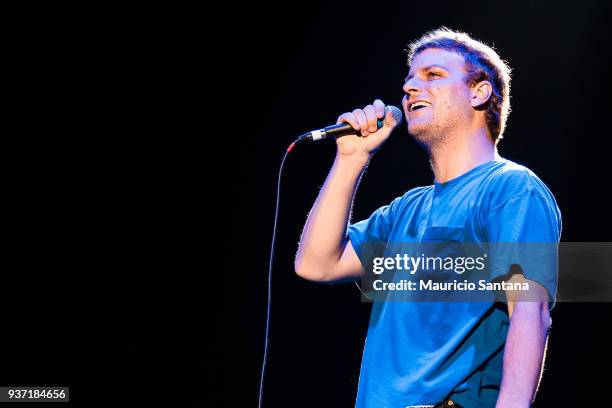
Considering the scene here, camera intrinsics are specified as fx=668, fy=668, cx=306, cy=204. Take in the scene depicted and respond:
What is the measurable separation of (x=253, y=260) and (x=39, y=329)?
3.41 feet

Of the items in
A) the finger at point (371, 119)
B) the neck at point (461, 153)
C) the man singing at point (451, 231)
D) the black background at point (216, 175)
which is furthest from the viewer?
the black background at point (216, 175)

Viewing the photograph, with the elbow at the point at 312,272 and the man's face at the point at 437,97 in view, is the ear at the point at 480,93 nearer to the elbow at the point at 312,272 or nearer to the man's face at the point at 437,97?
the man's face at the point at 437,97

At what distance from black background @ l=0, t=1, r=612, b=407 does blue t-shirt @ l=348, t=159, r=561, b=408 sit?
5.31 feet

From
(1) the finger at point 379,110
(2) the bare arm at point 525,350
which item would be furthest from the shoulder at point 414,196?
(2) the bare arm at point 525,350

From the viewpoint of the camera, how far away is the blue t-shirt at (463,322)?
4.67ft

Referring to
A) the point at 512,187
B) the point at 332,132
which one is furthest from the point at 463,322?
the point at 332,132

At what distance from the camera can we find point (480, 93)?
6.21ft

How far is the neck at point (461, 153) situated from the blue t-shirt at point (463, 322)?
92 millimetres

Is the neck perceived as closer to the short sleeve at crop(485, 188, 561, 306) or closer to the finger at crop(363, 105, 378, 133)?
the finger at crop(363, 105, 378, 133)

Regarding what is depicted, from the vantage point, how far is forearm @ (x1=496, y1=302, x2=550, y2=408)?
1.30m

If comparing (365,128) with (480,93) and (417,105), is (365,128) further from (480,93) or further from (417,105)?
(480,93)

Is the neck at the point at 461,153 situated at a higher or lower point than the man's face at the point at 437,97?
lower

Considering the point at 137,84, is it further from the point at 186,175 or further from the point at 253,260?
the point at 253,260

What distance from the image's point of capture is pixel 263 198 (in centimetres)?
334
